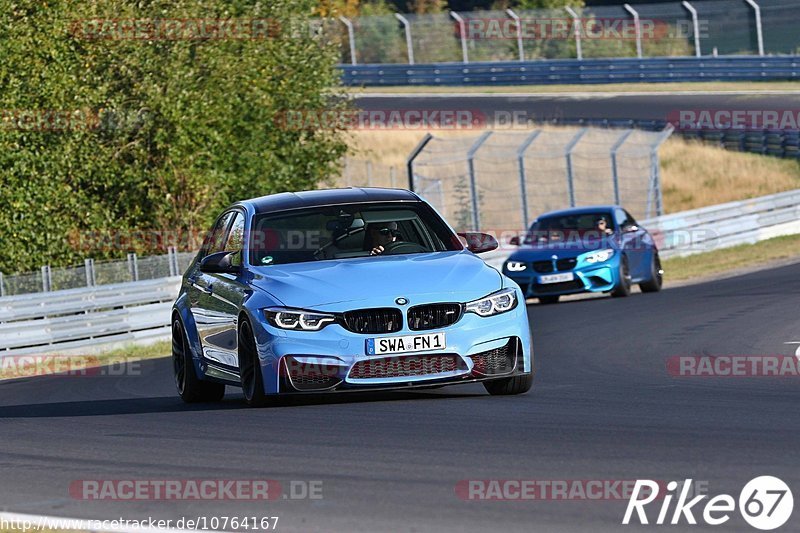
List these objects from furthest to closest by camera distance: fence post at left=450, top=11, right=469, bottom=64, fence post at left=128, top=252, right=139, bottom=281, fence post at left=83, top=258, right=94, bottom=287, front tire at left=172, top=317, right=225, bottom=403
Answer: fence post at left=450, top=11, right=469, bottom=64 < fence post at left=128, top=252, right=139, bottom=281 < fence post at left=83, top=258, right=94, bottom=287 < front tire at left=172, top=317, right=225, bottom=403

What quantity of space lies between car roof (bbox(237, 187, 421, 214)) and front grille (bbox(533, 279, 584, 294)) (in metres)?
12.3

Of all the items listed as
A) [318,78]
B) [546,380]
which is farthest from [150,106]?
[546,380]

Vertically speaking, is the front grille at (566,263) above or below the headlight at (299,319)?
below

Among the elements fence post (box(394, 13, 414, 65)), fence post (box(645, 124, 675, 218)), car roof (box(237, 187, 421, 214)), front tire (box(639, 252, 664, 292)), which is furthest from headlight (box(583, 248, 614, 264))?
fence post (box(394, 13, 414, 65))

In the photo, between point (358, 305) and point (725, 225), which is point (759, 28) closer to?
point (725, 225)

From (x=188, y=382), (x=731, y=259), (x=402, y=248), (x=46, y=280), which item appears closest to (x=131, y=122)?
(x=46, y=280)

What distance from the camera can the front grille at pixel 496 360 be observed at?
404 inches

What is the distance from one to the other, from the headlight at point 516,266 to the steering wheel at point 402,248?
1311 cm

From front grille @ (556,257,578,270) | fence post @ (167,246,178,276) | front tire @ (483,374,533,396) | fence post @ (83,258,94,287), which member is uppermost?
front tire @ (483,374,533,396)

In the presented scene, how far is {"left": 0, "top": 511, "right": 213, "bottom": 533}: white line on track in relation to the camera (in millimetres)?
6320

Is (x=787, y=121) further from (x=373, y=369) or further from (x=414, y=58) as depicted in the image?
(x=373, y=369)

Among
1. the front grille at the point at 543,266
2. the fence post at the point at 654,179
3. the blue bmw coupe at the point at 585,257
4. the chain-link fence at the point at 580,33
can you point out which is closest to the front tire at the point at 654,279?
the blue bmw coupe at the point at 585,257
